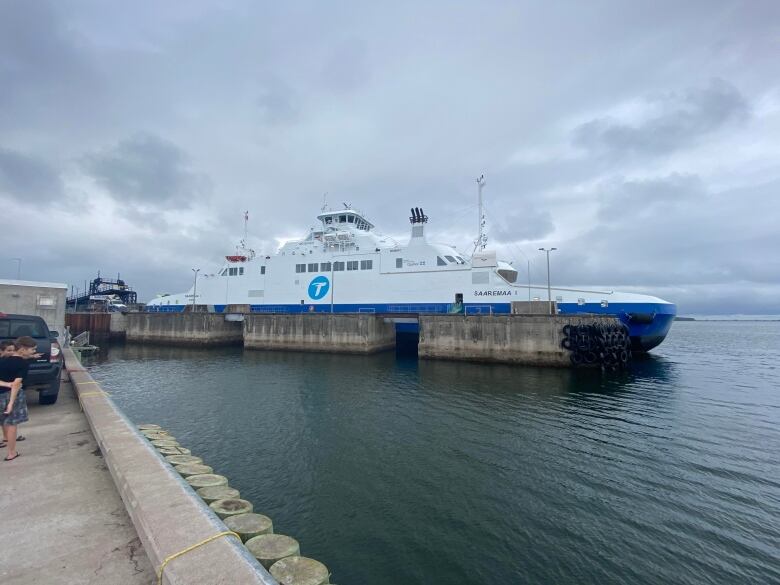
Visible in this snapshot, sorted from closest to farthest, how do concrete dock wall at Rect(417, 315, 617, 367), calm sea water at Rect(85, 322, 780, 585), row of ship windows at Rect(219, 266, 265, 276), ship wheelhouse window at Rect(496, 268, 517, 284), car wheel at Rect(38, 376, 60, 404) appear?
calm sea water at Rect(85, 322, 780, 585) < car wheel at Rect(38, 376, 60, 404) < concrete dock wall at Rect(417, 315, 617, 367) < ship wheelhouse window at Rect(496, 268, 517, 284) < row of ship windows at Rect(219, 266, 265, 276)

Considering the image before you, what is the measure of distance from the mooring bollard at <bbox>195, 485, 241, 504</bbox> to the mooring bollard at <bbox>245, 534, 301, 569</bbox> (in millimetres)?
1330

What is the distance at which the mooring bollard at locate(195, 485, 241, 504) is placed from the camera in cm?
554

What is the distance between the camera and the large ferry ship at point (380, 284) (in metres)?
27.9

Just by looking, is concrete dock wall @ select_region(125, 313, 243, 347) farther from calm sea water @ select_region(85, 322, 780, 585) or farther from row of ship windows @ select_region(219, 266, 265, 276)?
calm sea water @ select_region(85, 322, 780, 585)

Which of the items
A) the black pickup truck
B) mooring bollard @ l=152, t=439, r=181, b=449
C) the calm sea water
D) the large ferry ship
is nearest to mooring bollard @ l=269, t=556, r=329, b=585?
the calm sea water

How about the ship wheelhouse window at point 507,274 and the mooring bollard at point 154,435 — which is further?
the ship wheelhouse window at point 507,274

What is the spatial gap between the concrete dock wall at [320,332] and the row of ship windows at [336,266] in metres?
5.09

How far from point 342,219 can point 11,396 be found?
33710 mm

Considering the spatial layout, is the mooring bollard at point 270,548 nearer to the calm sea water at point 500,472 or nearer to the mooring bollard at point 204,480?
the calm sea water at point 500,472

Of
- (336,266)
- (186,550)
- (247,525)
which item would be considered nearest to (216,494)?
(247,525)

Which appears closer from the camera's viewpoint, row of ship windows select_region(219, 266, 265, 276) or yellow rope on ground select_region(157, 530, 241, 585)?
yellow rope on ground select_region(157, 530, 241, 585)

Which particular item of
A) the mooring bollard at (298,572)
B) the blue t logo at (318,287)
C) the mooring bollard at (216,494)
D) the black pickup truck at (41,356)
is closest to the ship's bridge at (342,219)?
the blue t logo at (318,287)

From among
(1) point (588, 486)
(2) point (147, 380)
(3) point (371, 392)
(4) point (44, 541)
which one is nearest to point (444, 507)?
(1) point (588, 486)

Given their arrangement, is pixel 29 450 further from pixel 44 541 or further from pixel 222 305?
pixel 222 305
